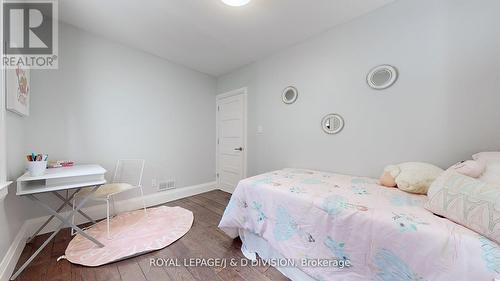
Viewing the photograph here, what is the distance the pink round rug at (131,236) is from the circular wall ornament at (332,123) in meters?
2.13

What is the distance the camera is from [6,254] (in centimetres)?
131

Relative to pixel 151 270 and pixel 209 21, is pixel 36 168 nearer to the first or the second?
pixel 151 270

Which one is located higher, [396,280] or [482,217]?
[482,217]

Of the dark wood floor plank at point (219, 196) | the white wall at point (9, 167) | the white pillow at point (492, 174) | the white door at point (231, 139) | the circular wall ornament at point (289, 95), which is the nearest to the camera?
the white pillow at point (492, 174)

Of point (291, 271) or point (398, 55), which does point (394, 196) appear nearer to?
point (291, 271)

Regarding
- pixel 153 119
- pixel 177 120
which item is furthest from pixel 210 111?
pixel 153 119

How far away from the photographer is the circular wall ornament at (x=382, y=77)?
169 centimetres

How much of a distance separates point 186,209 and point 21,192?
1658 millimetres

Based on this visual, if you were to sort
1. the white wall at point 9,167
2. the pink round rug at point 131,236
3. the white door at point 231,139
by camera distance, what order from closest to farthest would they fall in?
the white wall at point 9,167 → the pink round rug at point 131,236 → the white door at point 231,139

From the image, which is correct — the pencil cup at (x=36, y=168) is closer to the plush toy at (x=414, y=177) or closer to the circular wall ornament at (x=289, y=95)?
the circular wall ornament at (x=289, y=95)

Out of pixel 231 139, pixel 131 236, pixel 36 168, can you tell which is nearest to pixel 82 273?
pixel 131 236

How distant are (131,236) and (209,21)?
2.59 meters

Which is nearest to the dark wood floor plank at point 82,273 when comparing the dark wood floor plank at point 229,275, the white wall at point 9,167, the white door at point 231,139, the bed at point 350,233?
the white wall at point 9,167

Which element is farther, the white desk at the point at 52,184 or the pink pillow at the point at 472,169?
the white desk at the point at 52,184
